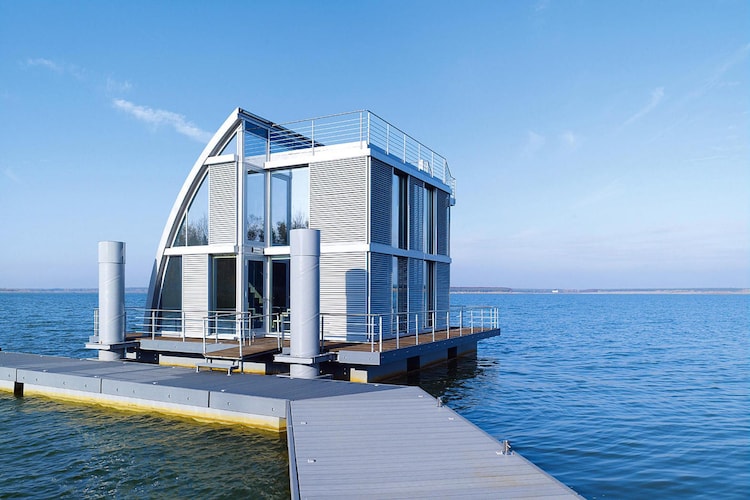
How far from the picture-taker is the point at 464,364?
21828 millimetres

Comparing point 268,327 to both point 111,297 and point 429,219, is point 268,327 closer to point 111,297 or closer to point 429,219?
point 111,297

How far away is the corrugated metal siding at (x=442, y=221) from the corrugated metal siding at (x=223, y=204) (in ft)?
26.5

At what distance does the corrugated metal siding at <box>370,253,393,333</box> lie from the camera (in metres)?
17.0

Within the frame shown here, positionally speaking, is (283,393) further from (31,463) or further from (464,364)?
(464,364)

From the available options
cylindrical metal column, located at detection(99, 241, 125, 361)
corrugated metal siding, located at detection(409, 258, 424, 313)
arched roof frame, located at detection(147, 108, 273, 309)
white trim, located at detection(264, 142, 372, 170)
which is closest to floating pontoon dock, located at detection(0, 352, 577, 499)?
cylindrical metal column, located at detection(99, 241, 125, 361)

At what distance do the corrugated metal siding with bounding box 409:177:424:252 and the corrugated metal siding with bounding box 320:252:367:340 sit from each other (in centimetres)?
352

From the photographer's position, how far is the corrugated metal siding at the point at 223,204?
18.2 metres

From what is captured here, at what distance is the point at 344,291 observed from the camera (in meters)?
17.0

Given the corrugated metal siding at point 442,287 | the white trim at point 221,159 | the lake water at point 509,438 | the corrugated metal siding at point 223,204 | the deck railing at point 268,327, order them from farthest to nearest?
the corrugated metal siding at point 442,287 < the corrugated metal siding at point 223,204 < the white trim at point 221,159 < the deck railing at point 268,327 < the lake water at point 509,438

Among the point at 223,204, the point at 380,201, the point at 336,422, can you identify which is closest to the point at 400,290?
the point at 380,201

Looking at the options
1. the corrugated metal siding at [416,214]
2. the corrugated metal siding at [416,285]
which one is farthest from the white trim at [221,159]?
the corrugated metal siding at [416,285]

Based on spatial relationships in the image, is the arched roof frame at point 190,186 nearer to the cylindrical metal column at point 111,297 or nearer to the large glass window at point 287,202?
the large glass window at point 287,202

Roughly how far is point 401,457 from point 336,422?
6.67ft

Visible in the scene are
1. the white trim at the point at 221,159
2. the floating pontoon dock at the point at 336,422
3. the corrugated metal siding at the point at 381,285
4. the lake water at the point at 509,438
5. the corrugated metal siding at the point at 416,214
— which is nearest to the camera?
the floating pontoon dock at the point at 336,422
